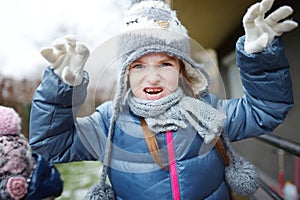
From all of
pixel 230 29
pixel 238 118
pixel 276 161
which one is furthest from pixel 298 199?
pixel 238 118

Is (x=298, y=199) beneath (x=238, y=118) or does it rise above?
beneath

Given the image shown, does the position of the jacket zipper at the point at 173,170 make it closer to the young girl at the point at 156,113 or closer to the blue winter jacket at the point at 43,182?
the young girl at the point at 156,113

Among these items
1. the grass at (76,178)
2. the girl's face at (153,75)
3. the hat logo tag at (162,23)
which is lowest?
the grass at (76,178)

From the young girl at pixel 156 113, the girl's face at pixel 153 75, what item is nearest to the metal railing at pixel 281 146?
the young girl at pixel 156 113

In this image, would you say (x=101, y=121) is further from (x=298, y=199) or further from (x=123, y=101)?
(x=298, y=199)

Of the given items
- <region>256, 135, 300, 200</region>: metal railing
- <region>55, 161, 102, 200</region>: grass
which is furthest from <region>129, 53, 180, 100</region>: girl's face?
<region>256, 135, 300, 200</region>: metal railing

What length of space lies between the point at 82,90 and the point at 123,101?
92 millimetres

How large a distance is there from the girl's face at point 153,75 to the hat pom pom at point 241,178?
0.66 feet

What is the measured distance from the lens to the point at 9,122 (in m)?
1.00

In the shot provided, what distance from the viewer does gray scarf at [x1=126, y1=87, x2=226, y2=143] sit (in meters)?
0.72

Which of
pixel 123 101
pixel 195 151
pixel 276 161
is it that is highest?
pixel 123 101

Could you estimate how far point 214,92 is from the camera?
773 millimetres

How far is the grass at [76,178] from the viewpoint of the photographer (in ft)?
3.28

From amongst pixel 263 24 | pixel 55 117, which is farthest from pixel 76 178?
pixel 263 24
